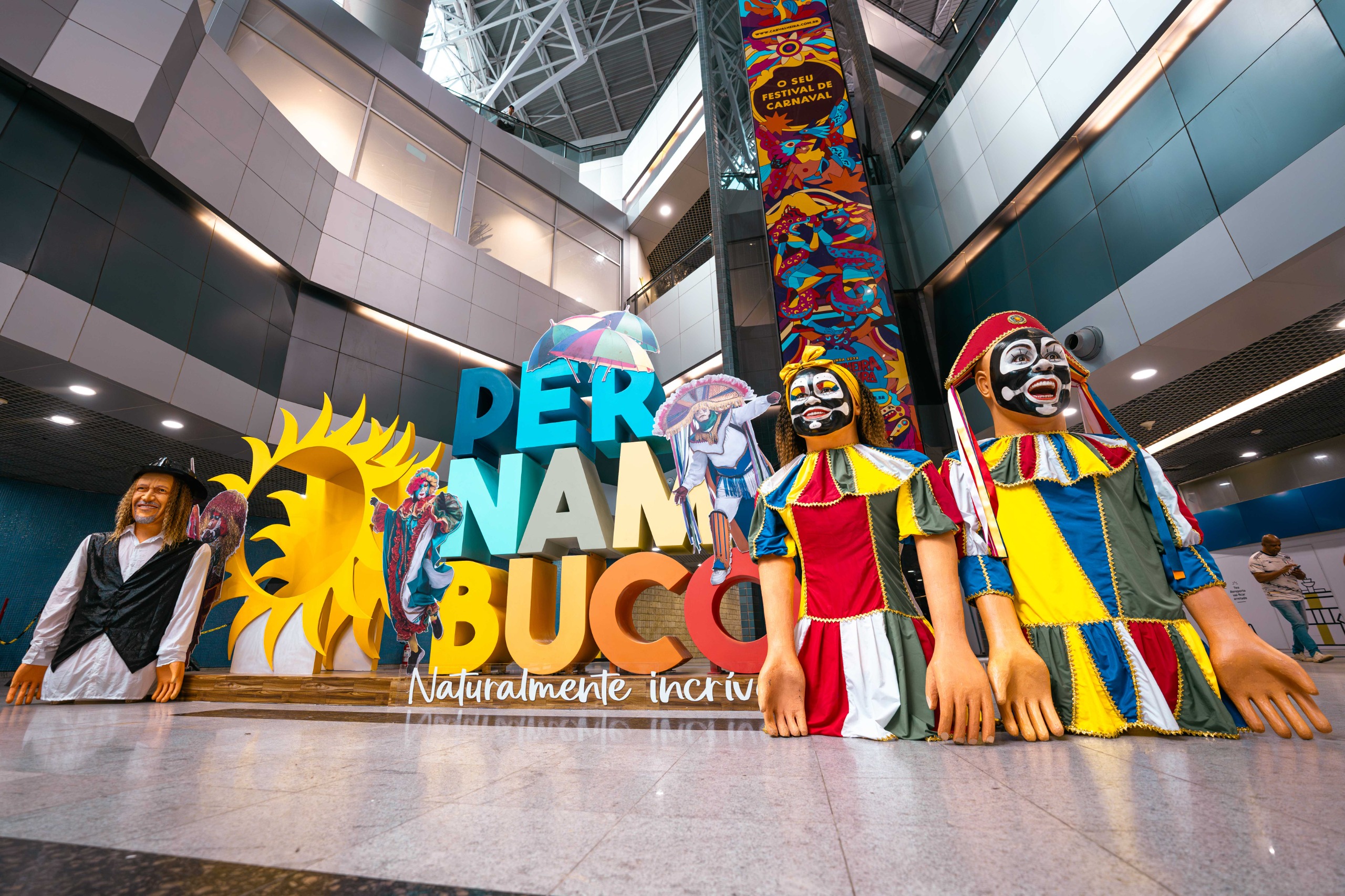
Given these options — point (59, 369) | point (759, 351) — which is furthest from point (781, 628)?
point (59, 369)

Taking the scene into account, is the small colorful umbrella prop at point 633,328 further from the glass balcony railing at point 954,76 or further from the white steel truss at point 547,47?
the white steel truss at point 547,47

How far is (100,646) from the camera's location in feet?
13.7

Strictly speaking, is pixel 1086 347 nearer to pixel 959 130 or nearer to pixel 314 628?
pixel 959 130

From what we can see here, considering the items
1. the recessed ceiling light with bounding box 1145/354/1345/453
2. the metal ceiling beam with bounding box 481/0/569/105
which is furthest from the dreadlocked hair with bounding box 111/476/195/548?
the metal ceiling beam with bounding box 481/0/569/105

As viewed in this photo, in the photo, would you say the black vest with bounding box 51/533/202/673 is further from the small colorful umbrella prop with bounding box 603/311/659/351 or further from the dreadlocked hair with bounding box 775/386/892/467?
the dreadlocked hair with bounding box 775/386/892/467

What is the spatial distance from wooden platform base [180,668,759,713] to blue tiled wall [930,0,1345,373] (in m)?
6.16

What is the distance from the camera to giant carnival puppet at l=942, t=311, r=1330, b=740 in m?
1.99

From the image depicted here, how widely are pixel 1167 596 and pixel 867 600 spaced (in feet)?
3.46

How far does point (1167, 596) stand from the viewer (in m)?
2.19

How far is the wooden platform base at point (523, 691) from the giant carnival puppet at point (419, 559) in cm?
91

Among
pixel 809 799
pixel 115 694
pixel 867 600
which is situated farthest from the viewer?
pixel 115 694

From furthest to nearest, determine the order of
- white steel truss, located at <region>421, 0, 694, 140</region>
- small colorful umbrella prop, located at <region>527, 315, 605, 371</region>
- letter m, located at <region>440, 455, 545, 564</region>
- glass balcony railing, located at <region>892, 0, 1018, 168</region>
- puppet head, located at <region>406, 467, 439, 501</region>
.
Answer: white steel truss, located at <region>421, 0, 694, 140</region> < glass balcony railing, located at <region>892, 0, 1018, 168</region> < small colorful umbrella prop, located at <region>527, 315, 605, 371</region> < puppet head, located at <region>406, 467, 439, 501</region> < letter m, located at <region>440, 455, 545, 564</region>

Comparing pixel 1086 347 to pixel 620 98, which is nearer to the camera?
pixel 1086 347

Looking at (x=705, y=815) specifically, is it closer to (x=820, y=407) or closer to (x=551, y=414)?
(x=820, y=407)
